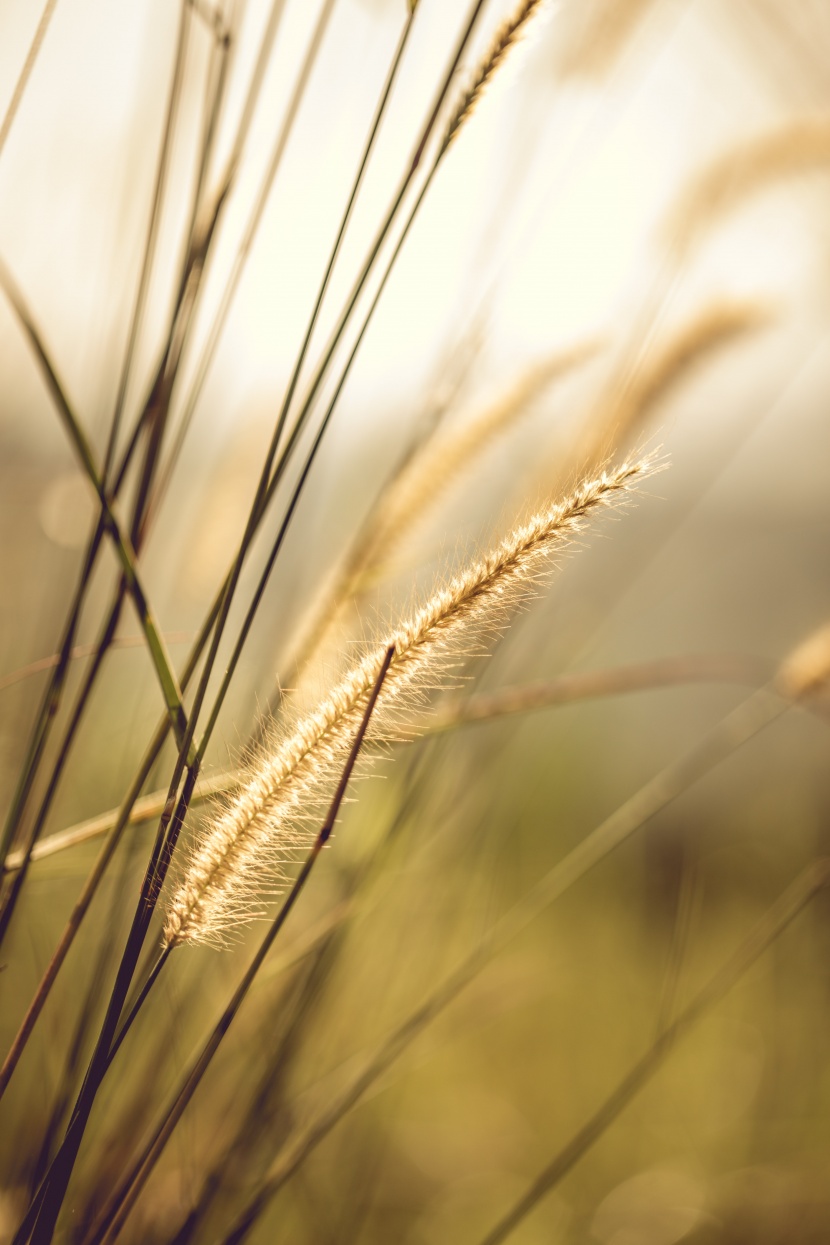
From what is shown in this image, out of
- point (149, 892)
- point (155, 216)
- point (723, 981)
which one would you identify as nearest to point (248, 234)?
point (155, 216)

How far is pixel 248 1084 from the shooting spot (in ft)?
2.39

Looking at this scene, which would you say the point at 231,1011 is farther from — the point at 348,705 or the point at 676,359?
the point at 676,359

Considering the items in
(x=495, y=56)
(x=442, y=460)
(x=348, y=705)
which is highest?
(x=495, y=56)

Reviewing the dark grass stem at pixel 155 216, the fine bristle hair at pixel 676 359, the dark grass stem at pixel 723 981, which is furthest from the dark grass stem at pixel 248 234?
the dark grass stem at pixel 723 981

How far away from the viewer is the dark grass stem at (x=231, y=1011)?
10.4 inches

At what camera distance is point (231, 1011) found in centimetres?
28

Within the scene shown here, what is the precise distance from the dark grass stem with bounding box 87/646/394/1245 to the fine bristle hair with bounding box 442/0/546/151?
230 millimetres

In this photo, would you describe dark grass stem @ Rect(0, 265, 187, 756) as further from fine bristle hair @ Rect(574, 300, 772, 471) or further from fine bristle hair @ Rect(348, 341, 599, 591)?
fine bristle hair @ Rect(574, 300, 772, 471)

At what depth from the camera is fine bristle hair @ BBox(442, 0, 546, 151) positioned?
0.31 meters

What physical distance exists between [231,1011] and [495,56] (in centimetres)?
41

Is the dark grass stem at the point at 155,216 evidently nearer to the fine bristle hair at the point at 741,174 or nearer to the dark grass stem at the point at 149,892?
the dark grass stem at the point at 149,892

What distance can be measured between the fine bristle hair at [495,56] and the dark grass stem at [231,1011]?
230 millimetres

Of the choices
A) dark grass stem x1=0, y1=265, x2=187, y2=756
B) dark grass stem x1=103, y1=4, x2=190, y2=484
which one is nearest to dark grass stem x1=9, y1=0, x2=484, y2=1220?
dark grass stem x1=0, y1=265, x2=187, y2=756

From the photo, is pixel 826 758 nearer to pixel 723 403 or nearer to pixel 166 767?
pixel 723 403
